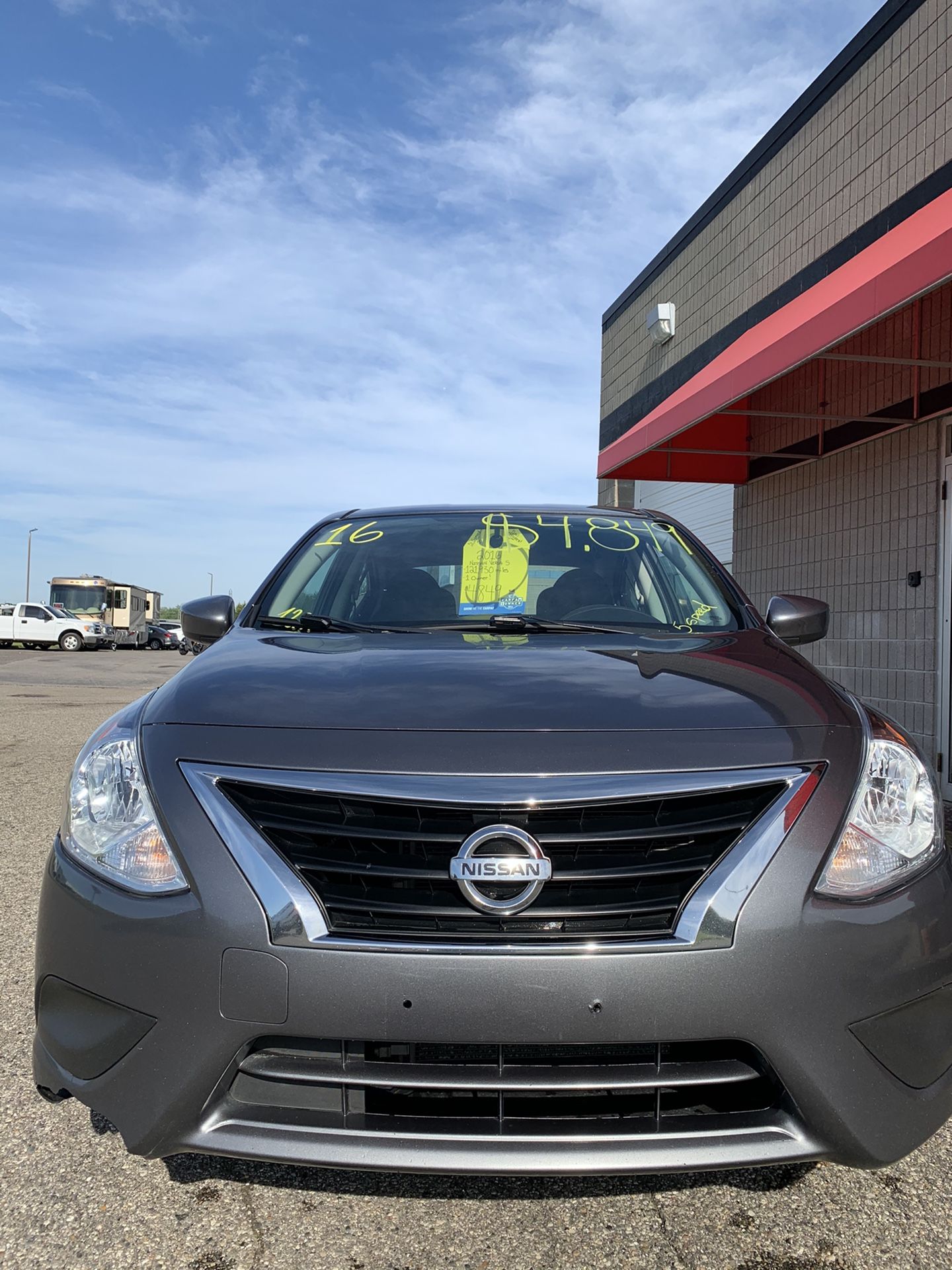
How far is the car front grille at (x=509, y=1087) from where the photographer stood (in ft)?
5.30

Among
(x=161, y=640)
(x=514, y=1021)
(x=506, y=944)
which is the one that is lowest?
(x=514, y=1021)

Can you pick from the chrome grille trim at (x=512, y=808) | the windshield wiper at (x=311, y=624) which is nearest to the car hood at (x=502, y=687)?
the chrome grille trim at (x=512, y=808)

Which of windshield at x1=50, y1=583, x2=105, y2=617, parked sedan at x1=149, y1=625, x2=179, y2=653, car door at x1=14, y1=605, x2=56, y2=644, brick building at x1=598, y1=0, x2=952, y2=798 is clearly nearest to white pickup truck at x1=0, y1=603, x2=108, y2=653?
car door at x1=14, y1=605, x2=56, y2=644

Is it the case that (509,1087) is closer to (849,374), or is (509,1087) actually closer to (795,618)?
(795,618)

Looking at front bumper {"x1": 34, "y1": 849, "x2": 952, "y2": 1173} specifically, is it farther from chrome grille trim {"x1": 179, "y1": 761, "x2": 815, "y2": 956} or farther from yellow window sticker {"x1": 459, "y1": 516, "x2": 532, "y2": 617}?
yellow window sticker {"x1": 459, "y1": 516, "x2": 532, "y2": 617}

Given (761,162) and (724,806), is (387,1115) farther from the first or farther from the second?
(761,162)

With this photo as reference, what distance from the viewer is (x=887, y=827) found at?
1819mm

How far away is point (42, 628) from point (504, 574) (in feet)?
132

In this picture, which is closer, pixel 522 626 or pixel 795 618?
pixel 522 626

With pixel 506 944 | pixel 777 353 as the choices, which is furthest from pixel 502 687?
pixel 777 353

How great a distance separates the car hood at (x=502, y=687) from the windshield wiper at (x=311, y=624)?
258 mm

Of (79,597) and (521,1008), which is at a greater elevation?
(79,597)

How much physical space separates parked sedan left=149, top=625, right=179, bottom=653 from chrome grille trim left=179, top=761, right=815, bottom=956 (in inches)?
2080

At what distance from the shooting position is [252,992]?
1627 millimetres
